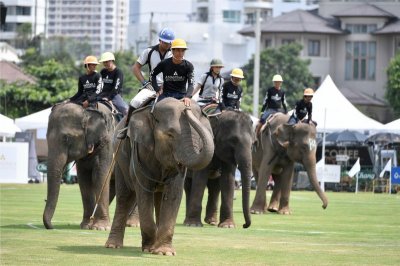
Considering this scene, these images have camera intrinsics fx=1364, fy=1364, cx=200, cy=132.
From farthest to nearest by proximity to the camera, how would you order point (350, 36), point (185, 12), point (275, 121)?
point (185, 12) → point (350, 36) → point (275, 121)

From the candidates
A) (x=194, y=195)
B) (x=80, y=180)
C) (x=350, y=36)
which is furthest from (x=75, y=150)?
(x=350, y=36)

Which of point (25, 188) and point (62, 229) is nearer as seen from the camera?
point (62, 229)

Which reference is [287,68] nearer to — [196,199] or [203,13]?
[203,13]

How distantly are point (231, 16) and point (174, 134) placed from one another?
165998mm

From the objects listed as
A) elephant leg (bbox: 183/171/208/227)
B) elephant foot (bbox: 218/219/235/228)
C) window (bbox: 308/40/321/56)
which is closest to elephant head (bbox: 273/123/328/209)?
elephant leg (bbox: 183/171/208/227)

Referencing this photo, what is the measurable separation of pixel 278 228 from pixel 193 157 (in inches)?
347

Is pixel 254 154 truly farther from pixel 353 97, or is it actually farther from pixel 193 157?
pixel 353 97

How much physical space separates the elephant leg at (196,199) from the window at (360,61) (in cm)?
9903

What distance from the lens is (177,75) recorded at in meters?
21.5

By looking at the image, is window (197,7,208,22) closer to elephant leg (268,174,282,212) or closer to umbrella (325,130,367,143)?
umbrella (325,130,367,143)

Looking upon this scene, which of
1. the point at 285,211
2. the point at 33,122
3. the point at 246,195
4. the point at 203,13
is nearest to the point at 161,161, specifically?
the point at 246,195

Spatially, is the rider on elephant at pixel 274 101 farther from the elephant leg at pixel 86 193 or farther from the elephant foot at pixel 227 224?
the elephant leg at pixel 86 193

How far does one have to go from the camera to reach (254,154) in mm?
39094

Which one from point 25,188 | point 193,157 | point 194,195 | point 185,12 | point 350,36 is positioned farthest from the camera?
point 185,12
